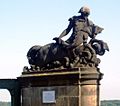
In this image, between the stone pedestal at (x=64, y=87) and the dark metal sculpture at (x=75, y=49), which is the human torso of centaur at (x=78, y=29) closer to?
the dark metal sculpture at (x=75, y=49)

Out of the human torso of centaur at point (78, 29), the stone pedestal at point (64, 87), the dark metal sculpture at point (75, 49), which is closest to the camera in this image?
the stone pedestal at point (64, 87)

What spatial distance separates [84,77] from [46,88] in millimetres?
1650

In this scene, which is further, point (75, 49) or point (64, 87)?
point (75, 49)

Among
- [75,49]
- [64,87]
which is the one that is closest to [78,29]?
[75,49]

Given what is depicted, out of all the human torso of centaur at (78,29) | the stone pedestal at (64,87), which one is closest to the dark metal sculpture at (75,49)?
the human torso of centaur at (78,29)

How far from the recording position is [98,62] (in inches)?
651

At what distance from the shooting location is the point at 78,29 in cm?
1695

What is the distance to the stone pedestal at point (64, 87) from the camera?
16.1 metres

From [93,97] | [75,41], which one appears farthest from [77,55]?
[93,97]

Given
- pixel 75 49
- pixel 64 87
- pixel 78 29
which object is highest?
pixel 78 29

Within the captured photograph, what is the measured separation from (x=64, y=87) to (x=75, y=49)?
1371 millimetres

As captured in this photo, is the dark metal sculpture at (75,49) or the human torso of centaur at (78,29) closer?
the dark metal sculpture at (75,49)

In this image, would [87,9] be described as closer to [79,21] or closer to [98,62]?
[79,21]

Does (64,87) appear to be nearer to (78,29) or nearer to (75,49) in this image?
(75,49)
